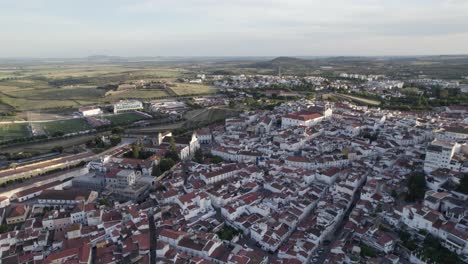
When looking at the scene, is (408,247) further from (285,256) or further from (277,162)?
(277,162)

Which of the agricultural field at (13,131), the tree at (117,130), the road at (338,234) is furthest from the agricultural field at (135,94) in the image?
the road at (338,234)

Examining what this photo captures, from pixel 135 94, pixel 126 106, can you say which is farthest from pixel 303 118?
pixel 135 94

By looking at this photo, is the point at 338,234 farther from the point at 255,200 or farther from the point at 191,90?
the point at 191,90

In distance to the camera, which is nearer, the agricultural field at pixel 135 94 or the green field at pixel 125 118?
the green field at pixel 125 118

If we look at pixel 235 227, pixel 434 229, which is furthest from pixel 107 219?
pixel 434 229

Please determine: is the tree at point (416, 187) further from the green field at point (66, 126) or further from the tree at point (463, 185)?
the green field at point (66, 126)
